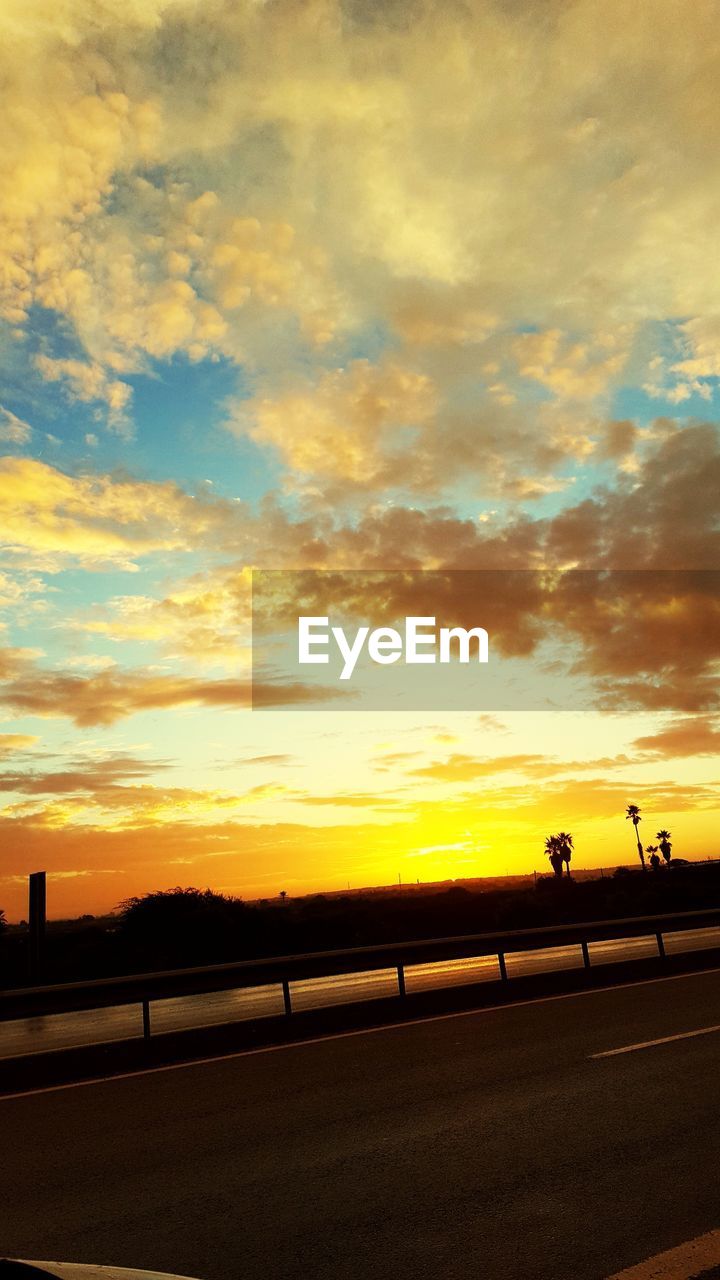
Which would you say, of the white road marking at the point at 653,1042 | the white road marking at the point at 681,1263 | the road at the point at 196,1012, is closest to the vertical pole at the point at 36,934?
the road at the point at 196,1012

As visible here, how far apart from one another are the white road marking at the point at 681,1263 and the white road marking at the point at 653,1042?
586 cm

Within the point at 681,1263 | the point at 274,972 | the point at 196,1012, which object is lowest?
the point at 196,1012

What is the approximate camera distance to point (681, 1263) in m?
4.98

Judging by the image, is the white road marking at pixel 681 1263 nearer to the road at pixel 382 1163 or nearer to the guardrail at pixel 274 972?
the road at pixel 382 1163

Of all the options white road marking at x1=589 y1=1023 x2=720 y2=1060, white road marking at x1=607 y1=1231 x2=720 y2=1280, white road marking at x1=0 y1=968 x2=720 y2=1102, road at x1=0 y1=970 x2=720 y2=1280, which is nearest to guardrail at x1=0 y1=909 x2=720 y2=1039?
white road marking at x1=0 y1=968 x2=720 y2=1102

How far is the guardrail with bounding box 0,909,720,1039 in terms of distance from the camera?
1363cm

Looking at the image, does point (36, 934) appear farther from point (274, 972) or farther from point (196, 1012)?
point (274, 972)

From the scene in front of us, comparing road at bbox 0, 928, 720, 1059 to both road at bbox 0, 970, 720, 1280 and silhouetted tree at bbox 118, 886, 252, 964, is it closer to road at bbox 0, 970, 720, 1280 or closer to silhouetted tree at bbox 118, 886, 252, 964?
road at bbox 0, 970, 720, 1280

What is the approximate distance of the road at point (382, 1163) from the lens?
5434 millimetres

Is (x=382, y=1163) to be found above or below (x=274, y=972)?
below

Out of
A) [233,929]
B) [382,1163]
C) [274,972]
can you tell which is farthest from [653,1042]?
[233,929]

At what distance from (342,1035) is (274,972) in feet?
6.96

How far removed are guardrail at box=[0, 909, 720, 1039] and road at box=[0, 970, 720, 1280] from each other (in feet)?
8.35

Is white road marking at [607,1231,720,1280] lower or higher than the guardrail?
lower
